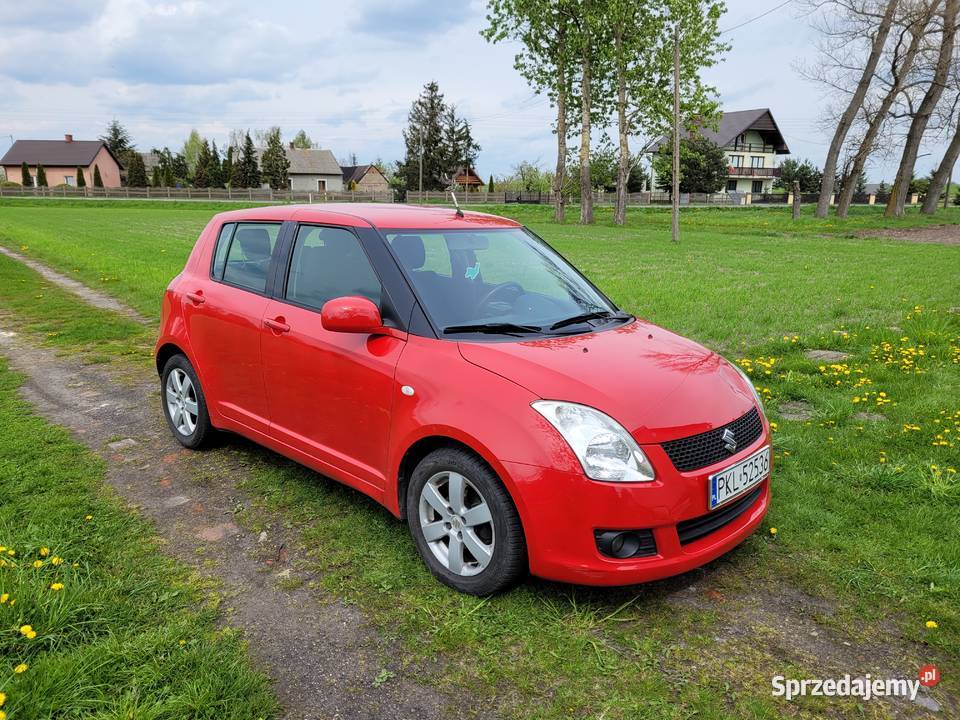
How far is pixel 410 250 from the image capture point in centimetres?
377

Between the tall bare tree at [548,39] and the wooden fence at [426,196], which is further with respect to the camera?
the wooden fence at [426,196]

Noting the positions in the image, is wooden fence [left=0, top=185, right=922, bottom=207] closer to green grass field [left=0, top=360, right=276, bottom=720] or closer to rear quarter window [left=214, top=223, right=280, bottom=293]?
rear quarter window [left=214, top=223, right=280, bottom=293]

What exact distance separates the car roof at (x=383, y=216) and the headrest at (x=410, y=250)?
9 centimetres

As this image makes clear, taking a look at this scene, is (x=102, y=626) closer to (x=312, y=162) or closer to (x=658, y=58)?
(x=658, y=58)

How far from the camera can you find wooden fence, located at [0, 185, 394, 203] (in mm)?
65750

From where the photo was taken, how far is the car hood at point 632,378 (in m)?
2.95

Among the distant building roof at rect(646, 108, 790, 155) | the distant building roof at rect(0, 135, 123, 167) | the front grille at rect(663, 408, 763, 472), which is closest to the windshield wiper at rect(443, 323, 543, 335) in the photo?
the front grille at rect(663, 408, 763, 472)

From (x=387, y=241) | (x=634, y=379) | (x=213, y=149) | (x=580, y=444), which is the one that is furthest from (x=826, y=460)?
(x=213, y=149)

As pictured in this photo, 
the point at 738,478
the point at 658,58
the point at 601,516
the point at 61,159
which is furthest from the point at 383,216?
the point at 61,159

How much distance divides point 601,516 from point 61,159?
108 metres

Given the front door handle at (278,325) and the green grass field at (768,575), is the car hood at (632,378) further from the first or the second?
the front door handle at (278,325)

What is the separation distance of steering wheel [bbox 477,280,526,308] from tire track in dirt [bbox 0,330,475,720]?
1628 mm

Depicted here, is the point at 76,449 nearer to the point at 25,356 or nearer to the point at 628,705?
the point at 25,356

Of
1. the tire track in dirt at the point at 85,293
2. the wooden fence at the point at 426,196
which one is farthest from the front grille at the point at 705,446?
the wooden fence at the point at 426,196
